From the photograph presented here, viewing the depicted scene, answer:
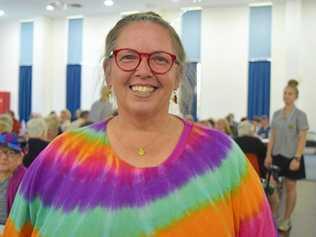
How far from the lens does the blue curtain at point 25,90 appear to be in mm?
14812

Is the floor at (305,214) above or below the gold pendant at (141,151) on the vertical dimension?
below

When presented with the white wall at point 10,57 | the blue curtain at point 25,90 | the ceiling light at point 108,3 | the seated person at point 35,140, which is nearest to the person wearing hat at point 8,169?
the seated person at point 35,140

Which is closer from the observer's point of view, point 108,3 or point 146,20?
point 146,20

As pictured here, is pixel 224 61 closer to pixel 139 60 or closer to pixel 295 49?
pixel 295 49

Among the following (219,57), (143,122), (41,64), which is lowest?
(143,122)

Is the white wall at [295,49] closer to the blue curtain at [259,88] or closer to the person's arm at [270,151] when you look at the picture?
the blue curtain at [259,88]

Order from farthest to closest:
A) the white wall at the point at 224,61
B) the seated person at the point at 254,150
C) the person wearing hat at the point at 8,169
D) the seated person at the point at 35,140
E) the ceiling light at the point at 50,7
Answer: the ceiling light at the point at 50,7 → the white wall at the point at 224,61 → the seated person at the point at 254,150 → the seated person at the point at 35,140 → the person wearing hat at the point at 8,169

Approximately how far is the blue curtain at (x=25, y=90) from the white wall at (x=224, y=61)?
5686mm

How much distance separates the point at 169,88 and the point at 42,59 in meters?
13.9

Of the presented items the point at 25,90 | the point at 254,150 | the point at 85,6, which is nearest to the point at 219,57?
the point at 85,6

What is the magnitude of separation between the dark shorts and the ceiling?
7434mm

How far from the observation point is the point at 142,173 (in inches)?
45.3

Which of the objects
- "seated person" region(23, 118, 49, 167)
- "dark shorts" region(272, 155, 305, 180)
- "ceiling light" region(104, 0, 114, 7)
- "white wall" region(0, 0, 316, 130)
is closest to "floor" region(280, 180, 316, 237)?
"dark shorts" region(272, 155, 305, 180)

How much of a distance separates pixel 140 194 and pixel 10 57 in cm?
1494
